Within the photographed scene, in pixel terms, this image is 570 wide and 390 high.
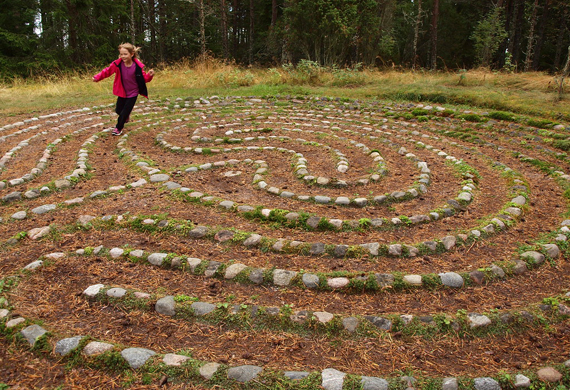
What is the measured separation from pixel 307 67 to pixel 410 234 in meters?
11.2

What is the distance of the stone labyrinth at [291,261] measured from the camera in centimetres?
298

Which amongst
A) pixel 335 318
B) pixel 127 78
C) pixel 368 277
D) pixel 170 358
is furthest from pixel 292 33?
pixel 170 358

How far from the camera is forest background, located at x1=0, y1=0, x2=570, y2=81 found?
55.5 feet

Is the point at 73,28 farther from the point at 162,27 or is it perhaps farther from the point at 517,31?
the point at 517,31

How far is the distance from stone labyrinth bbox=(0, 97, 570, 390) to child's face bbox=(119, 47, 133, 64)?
1592mm

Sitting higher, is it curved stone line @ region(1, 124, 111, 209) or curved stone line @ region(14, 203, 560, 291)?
curved stone line @ region(1, 124, 111, 209)

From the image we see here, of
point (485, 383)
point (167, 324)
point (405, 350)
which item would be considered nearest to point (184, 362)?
point (167, 324)

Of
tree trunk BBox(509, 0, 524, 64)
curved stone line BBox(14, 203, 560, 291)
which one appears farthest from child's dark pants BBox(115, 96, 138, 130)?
tree trunk BBox(509, 0, 524, 64)

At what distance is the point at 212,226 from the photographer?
4.89 meters

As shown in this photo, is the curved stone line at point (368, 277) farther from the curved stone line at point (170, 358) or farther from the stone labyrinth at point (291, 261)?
the curved stone line at point (170, 358)

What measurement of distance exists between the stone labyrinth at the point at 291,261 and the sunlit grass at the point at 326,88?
10.5ft

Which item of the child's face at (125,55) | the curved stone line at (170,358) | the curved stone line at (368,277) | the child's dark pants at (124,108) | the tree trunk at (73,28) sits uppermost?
the tree trunk at (73,28)

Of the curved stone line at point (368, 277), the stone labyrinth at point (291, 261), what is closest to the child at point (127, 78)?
the stone labyrinth at point (291, 261)

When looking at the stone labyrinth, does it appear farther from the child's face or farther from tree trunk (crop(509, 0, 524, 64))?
tree trunk (crop(509, 0, 524, 64))
